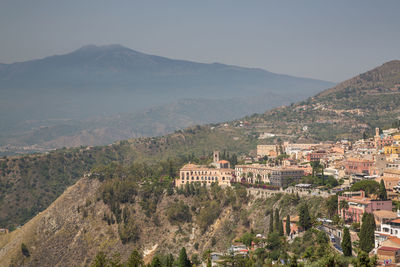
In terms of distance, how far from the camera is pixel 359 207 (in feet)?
230

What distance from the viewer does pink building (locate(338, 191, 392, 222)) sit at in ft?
227

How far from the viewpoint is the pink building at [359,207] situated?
227ft

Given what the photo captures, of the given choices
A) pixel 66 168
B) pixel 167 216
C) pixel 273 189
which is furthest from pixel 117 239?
pixel 66 168

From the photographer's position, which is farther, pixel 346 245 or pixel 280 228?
pixel 280 228

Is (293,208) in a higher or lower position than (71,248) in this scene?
higher

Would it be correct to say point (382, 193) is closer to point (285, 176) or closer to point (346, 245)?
point (346, 245)

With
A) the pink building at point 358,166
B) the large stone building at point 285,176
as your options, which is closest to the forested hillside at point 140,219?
the large stone building at point 285,176

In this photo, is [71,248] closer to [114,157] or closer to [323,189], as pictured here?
[323,189]

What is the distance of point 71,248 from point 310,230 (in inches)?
2044

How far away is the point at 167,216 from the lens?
10412cm

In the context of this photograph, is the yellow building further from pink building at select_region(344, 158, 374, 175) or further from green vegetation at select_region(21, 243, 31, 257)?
green vegetation at select_region(21, 243, 31, 257)

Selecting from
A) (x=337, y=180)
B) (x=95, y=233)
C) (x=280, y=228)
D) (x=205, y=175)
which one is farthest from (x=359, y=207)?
(x=95, y=233)

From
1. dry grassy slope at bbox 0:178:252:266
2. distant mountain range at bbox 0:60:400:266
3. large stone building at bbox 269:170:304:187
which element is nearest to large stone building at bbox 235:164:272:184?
large stone building at bbox 269:170:304:187

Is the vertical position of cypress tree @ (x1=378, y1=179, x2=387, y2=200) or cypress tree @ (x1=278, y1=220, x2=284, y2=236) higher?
cypress tree @ (x1=378, y1=179, x2=387, y2=200)
